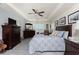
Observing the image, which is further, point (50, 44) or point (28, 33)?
point (28, 33)

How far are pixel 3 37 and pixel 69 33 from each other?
2.63 metres

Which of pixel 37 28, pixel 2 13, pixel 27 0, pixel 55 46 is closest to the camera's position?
pixel 27 0

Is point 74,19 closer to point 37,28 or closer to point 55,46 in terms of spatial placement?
point 55,46

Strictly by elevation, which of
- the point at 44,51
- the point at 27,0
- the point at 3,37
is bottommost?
the point at 44,51

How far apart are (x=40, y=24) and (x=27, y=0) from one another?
812cm

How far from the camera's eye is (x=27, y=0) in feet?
4.45

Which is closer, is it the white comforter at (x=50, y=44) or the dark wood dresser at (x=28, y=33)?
the white comforter at (x=50, y=44)

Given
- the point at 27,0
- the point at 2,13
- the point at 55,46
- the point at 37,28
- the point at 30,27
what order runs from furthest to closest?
the point at 30,27 → the point at 37,28 → the point at 2,13 → the point at 55,46 → the point at 27,0

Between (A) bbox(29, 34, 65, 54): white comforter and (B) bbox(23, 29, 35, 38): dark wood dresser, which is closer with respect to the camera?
(A) bbox(29, 34, 65, 54): white comforter

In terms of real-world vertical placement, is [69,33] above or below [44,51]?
above

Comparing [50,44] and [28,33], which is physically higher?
[28,33]
